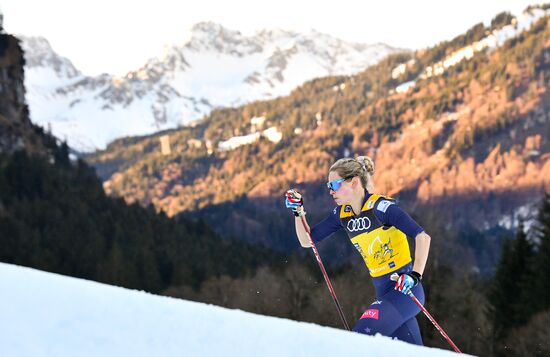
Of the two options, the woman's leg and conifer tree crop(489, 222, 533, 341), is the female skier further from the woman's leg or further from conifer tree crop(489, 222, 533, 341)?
conifer tree crop(489, 222, 533, 341)

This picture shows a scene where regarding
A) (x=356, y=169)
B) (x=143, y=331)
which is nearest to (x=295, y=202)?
(x=356, y=169)

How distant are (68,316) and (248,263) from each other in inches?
3988

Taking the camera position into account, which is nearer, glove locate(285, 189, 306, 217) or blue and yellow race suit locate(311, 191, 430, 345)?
blue and yellow race suit locate(311, 191, 430, 345)

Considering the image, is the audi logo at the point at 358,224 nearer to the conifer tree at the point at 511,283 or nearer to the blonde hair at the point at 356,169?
the blonde hair at the point at 356,169

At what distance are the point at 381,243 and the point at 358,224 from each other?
31 cm

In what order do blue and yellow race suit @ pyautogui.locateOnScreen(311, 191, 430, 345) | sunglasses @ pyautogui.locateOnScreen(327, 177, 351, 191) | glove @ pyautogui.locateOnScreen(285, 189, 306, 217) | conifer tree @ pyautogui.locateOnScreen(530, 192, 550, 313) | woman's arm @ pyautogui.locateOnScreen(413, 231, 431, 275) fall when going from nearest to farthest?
woman's arm @ pyautogui.locateOnScreen(413, 231, 431, 275) → blue and yellow race suit @ pyautogui.locateOnScreen(311, 191, 430, 345) → sunglasses @ pyautogui.locateOnScreen(327, 177, 351, 191) → glove @ pyautogui.locateOnScreen(285, 189, 306, 217) → conifer tree @ pyautogui.locateOnScreen(530, 192, 550, 313)

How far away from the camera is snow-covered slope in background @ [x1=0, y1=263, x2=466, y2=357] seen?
289cm

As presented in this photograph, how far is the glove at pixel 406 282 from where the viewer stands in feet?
16.6

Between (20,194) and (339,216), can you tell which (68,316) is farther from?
(20,194)

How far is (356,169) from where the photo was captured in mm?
5691

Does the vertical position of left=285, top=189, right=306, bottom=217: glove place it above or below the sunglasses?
below

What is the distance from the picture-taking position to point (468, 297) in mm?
45375

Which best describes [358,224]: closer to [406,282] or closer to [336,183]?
[336,183]

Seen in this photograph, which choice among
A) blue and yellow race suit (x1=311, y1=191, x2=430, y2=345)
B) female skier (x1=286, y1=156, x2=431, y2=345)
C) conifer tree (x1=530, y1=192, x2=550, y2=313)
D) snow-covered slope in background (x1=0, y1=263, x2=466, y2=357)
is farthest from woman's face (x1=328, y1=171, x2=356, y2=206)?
conifer tree (x1=530, y1=192, x2=550, y2=313)
